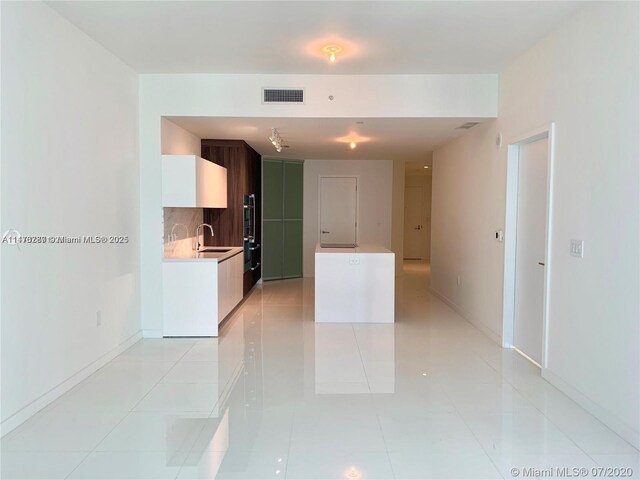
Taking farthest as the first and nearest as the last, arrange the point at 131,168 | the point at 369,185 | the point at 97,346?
1. the point at 369,185
2. the point at 131,168
3. the point at 97,346

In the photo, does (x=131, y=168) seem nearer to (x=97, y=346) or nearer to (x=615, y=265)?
(x=97, y=346)

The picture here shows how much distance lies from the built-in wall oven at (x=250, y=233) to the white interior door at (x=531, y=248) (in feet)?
13.2

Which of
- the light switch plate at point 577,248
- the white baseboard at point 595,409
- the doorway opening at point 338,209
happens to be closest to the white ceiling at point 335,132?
the doorway opening at point 338,209

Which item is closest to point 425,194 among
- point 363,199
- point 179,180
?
point 363,199

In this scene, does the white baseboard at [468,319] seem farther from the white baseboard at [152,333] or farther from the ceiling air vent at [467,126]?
the white baseboard at [152,333]

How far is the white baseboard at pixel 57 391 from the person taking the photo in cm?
275

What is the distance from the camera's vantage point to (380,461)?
2395mm

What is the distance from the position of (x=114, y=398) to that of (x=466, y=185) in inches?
181

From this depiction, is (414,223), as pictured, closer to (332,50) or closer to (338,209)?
(338,209)

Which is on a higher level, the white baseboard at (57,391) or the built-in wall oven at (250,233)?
the built-in wall oven at (250,233)

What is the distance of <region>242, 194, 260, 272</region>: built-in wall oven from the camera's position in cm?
714

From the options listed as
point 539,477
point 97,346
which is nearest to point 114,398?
point 97,346

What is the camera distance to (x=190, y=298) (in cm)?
489

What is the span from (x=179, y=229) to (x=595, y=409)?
451 cm
